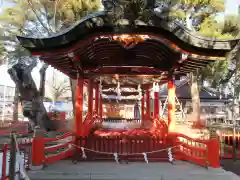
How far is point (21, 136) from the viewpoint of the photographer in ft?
56.1

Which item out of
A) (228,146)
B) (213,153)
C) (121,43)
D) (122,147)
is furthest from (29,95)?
(213,153)

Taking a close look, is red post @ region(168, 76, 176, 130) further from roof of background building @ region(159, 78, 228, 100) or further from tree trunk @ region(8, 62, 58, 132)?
roof of background building @ region(159, 78, 228, 100)

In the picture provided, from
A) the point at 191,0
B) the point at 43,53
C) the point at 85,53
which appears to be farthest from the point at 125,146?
the point at 191,0

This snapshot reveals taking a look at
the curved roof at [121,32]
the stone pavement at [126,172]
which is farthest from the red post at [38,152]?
the curved roof at [121,32]

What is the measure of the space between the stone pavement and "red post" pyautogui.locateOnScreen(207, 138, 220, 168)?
199 mm

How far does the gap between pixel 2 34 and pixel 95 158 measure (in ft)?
81.9

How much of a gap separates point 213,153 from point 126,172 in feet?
9.33

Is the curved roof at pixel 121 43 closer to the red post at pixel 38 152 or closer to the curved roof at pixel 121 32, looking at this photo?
the curved roof at pixel 121 32

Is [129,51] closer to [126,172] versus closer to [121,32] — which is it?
[121,32]

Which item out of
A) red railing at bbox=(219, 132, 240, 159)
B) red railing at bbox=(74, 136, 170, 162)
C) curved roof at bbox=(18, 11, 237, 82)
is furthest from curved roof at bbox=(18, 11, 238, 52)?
red railing at bbox=(219, 132, 240, 159)

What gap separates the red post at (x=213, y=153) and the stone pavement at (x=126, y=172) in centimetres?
20

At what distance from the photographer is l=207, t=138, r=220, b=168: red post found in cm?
743

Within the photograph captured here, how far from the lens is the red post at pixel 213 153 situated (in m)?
7.43

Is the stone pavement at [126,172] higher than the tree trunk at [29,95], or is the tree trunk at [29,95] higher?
the tree trunk at [29,95]
